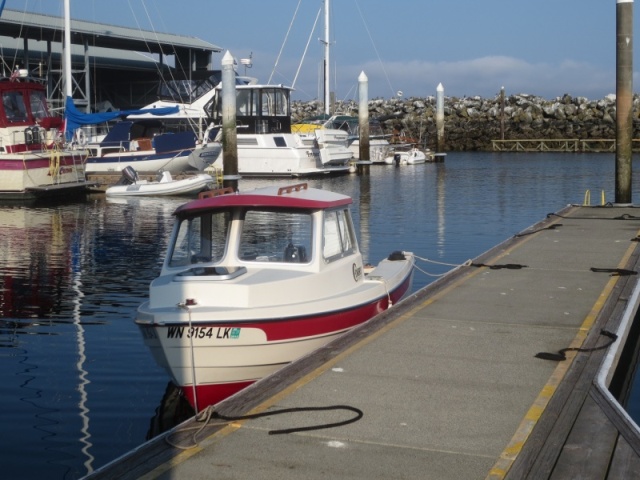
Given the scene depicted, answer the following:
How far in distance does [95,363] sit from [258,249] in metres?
2.88

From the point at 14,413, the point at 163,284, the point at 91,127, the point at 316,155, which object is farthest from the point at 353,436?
the point at 91,127

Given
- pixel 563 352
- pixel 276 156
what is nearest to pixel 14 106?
pixel 276 156

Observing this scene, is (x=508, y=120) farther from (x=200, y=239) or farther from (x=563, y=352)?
(x=563, y=352)

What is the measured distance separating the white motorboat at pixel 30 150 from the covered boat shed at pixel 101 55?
59.0 feet

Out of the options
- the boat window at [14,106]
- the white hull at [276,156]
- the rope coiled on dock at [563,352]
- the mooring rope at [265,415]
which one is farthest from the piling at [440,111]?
the mooring rope at [265,415]

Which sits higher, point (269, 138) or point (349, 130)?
point (349, 130)

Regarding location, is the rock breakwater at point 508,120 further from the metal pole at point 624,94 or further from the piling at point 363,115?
the metal pole at point 624,94

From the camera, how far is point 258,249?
11.3 meters

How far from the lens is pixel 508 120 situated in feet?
306

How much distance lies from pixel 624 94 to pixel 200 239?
17.5m

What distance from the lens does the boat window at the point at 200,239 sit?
37.4ft

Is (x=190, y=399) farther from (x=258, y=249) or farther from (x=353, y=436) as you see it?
(x=353, y=436)

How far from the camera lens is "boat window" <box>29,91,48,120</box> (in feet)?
120

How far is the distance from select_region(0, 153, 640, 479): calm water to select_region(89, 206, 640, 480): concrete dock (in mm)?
2055
